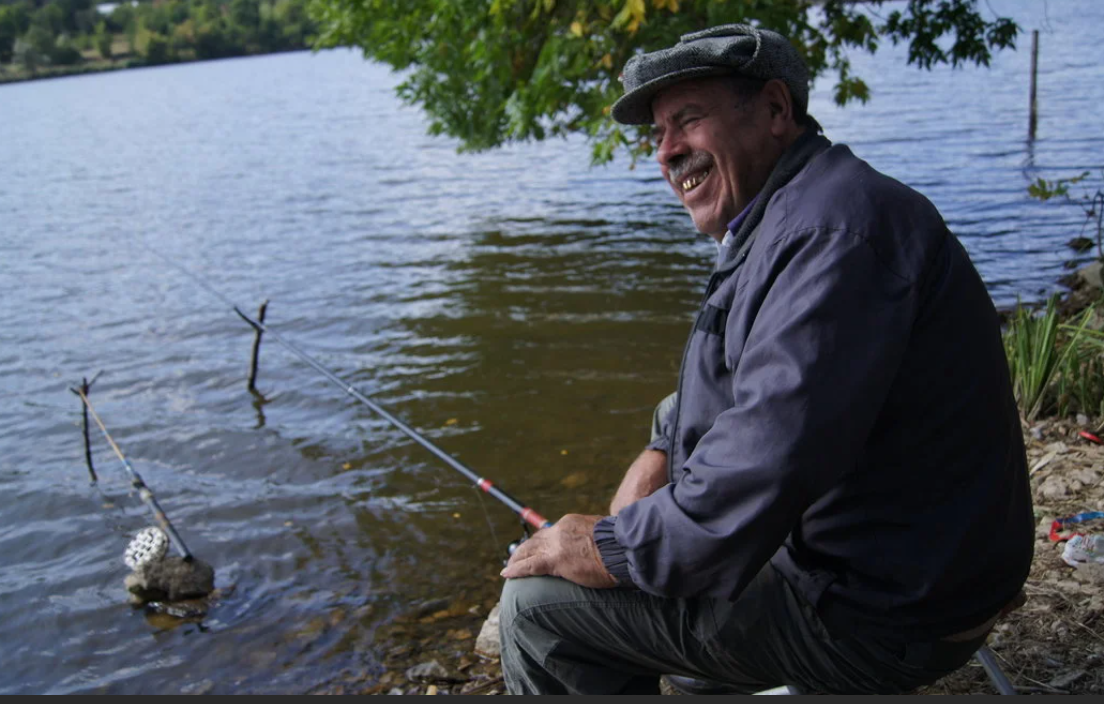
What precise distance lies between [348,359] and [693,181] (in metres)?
7.33

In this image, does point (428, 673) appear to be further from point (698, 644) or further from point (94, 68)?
point (94, 68)

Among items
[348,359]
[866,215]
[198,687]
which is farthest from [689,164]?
[348,359]

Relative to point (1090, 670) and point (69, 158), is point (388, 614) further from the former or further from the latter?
point (69, 158)

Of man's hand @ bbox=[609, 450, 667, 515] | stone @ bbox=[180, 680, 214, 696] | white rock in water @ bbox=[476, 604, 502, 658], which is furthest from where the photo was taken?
stone @ bbox=[180, 680, 214, 696]

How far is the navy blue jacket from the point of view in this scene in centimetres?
199

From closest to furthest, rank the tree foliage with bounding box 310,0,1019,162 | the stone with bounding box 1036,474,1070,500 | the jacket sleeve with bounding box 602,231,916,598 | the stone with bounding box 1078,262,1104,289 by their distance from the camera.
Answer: the jacket sleeve with bounding box 602,231,916,598 → the stone with bounding box 1036,474,1070,500 → the stone with bounding box 1078,262,1104,289 → the tree foliage with bounding box 310,0,1019,162

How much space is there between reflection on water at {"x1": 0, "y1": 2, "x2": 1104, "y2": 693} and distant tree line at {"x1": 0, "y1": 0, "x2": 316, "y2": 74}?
254 ft

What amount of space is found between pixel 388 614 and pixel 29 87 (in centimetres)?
8138

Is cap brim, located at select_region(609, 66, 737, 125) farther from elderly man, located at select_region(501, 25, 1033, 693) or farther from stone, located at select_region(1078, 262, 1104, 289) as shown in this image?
stone, located at select_region(1078, 262, 1104, 289)

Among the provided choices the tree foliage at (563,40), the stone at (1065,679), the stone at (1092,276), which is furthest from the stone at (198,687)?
the stone at (1092,276)

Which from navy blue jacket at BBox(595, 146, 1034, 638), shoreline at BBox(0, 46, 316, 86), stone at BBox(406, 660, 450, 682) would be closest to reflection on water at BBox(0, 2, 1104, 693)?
stone at BBox(406, 660, 450, 682)

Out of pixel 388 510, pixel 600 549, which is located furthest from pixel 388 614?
pixel 600 549

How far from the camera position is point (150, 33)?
100188 mm

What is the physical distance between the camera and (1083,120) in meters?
17.6
